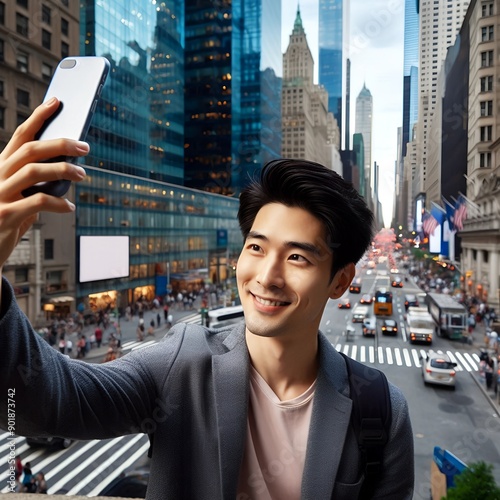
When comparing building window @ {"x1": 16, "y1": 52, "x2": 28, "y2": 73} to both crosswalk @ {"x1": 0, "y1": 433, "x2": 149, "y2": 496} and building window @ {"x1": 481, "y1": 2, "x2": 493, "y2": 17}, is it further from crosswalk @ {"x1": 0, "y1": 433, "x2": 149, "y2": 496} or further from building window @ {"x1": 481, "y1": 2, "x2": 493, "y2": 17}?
building window @ {"x1": 481, "y1": 2, "x2": 493, "y2": 17}

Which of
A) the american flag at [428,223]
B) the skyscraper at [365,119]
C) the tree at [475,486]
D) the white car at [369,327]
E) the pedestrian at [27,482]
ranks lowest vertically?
the pedestrian at [27,482]

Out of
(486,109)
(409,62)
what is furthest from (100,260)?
(486,109)

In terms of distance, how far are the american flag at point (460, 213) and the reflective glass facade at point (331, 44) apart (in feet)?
15.4

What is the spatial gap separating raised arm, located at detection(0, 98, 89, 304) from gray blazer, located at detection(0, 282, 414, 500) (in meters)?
0.35

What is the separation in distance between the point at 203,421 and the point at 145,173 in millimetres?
11143

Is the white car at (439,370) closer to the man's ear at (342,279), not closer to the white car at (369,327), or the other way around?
the white car at (369,327)

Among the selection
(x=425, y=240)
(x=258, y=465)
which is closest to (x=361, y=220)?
(x=258, y=465)

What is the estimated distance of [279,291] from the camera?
0.96 meters

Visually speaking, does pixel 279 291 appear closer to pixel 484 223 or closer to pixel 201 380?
pixel 201 380

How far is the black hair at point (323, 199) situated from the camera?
3.34 ft

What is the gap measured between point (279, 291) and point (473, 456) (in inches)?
300

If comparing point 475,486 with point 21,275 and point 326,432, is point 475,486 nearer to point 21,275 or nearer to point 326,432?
point 326,432

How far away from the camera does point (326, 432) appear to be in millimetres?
984

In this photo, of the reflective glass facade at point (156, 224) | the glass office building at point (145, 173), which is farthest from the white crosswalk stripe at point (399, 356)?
the glass office building at point (145, 173)
